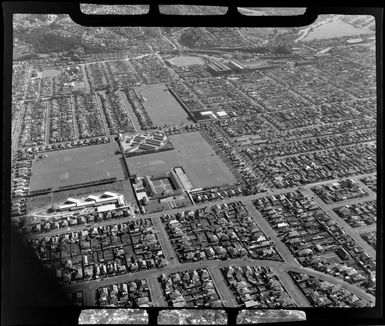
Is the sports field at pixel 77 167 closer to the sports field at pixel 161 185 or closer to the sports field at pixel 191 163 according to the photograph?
the sports field at pixel 191 163

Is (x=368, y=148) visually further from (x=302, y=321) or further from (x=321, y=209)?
(x=302, y=321)

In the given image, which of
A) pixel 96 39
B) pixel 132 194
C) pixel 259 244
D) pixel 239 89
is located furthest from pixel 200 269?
pixel 96 39

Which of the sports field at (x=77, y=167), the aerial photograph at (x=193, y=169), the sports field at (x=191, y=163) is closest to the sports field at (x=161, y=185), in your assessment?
the aerial photograph at (x=193, y=169)

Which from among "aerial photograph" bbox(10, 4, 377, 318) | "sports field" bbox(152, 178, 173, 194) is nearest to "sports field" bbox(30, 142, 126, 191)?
"aerial photograph" bbox(10, 4, 377, 318)

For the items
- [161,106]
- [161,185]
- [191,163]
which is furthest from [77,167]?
[161,106]

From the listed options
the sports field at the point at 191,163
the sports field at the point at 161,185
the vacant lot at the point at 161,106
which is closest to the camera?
the sports field at the point at 161,185

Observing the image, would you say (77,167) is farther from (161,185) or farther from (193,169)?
(193,169)

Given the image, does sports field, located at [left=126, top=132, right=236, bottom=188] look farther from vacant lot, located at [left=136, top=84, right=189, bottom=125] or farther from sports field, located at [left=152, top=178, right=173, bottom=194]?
vacant lot, located at [left=136, top=84, right=189, bottom=125]
